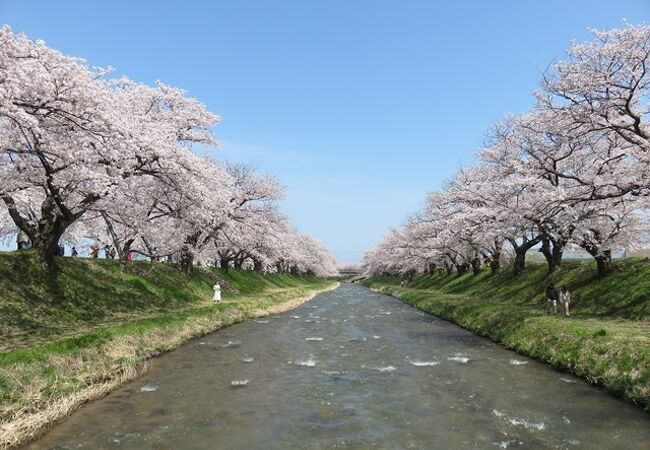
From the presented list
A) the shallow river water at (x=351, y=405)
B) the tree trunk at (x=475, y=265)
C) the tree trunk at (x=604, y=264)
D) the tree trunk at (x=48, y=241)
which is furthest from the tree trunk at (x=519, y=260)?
the tree trunk at (x=48, y=241)

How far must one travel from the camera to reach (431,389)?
16.0 meters

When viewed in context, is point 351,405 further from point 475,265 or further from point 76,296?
point 475,265

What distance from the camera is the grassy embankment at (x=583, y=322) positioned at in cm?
1619

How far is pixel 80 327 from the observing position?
23.3 metres

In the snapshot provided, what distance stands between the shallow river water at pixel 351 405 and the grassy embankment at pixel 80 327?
833 millimetres

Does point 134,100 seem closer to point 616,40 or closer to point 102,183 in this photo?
point 102,183

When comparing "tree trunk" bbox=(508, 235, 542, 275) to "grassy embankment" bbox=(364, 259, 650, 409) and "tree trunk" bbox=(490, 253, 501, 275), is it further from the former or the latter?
"tree trunk" bbox=(490, 253, 501, 275)

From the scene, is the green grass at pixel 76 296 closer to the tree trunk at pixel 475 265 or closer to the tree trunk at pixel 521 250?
the tree trunk at pixel 521 250

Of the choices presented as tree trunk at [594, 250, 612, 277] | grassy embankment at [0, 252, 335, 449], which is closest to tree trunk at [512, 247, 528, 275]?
tree trunk at [594, 250, 612, 277]

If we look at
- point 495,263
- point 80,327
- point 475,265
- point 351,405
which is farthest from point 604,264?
point 80,327

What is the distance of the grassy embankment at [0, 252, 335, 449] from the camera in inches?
509

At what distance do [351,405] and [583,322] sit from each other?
15.8 meters

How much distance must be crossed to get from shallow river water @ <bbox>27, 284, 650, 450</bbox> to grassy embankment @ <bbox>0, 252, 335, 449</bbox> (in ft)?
2.73

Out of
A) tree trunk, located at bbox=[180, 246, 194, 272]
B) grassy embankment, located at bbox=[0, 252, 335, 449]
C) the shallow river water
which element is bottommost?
the shallow river water
